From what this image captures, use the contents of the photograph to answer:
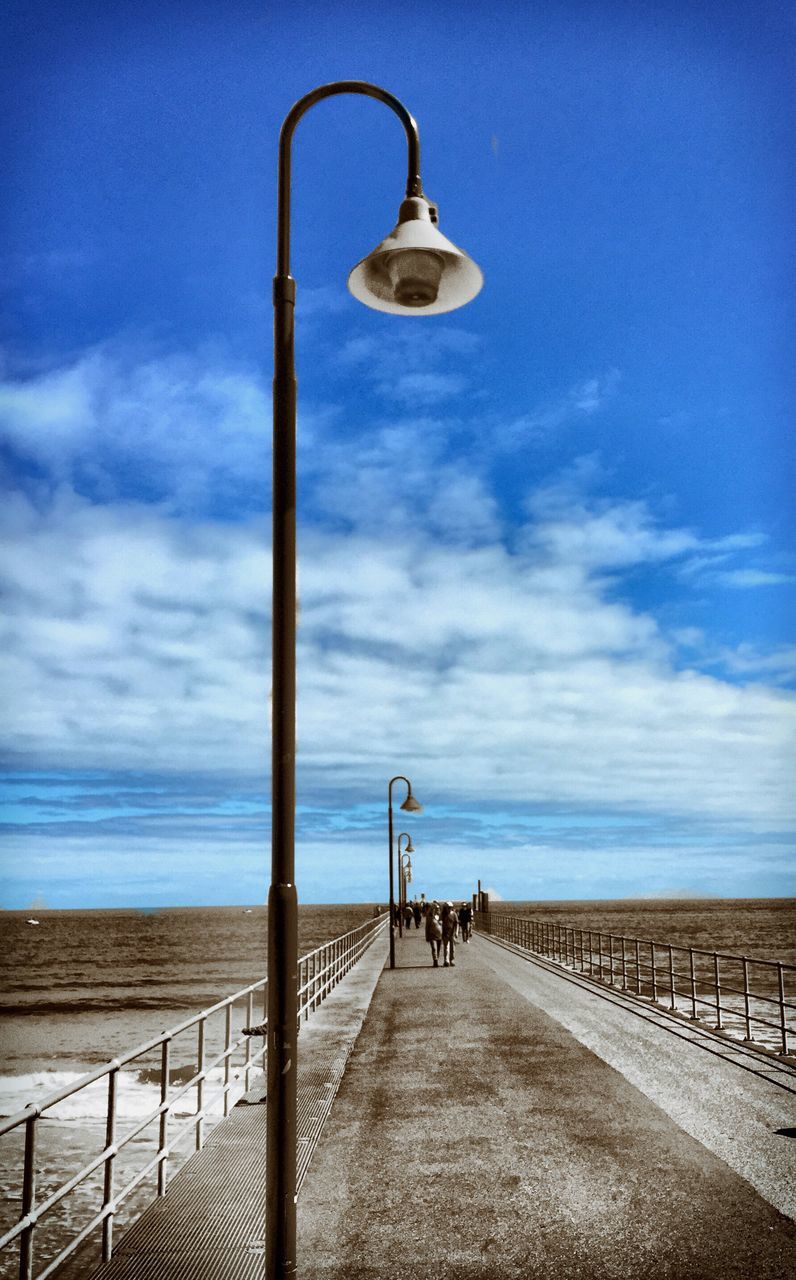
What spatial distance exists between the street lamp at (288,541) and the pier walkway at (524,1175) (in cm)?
119

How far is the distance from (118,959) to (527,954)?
65113 millimetres

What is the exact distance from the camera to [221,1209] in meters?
6.34

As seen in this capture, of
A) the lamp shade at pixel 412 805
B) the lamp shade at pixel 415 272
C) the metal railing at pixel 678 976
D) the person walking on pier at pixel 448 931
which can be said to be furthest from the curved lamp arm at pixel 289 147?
the lamp shade at pixel 412 805

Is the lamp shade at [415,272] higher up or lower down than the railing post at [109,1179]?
higher up

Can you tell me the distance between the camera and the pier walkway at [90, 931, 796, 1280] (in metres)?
5.63

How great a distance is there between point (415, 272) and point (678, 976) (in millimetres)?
13289

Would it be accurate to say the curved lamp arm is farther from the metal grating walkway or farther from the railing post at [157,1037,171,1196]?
the metal grating walkway

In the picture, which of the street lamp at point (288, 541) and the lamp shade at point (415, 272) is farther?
the lamp shade at point (415, 272)

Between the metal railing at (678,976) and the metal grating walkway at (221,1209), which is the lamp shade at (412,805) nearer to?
the metal railing at (678,976)

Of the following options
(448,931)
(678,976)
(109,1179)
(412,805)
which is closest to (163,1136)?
(109,1179)

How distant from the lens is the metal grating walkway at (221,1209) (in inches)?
213

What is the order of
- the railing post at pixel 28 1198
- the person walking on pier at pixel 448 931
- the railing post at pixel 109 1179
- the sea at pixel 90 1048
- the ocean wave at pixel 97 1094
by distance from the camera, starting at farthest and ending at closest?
the person walking on pier at pixel 448 931 → the ocean wave at pixel 97 1094 → the sea at pixel 90 1048 → the railing post at pixel 109 1179 → the railing post at pixel 28 1198

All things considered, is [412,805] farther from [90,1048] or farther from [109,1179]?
[109,1179]

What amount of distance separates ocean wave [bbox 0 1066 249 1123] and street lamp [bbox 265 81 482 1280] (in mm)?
13502
